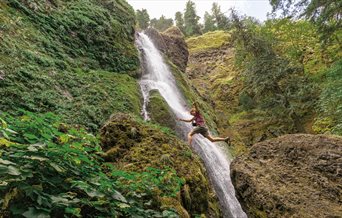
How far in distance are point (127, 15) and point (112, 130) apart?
1910 cm

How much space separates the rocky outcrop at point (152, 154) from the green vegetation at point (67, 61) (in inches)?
143

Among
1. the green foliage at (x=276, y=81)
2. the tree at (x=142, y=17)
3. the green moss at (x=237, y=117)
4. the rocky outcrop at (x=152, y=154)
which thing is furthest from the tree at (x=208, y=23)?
the rocky outcrop at (x=152, y=154)

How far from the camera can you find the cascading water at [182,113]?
13804mm

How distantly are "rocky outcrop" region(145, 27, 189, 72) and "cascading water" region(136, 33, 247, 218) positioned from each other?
36.6 inches

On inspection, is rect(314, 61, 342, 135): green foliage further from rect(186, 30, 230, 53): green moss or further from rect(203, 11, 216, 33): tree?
rect(203, 11, 216, 33): tree

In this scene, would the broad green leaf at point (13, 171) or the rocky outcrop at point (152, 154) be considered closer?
the broad green leaf at point (13, 171)

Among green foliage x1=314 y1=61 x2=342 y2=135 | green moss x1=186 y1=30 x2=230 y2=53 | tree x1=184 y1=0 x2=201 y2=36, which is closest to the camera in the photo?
green foliage x1=314 y1=61 x2=342 y2=135

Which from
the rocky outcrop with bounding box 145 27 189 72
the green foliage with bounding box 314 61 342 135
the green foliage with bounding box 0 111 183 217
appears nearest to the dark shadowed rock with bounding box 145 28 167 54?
the rocky outcrop with bounding box 145 27 189 72

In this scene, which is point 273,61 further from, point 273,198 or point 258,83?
point 273,198

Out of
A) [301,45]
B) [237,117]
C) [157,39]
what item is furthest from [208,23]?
[157,39]

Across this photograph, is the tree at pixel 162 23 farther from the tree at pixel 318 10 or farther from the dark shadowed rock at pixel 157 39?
the tree at pixel 318 10

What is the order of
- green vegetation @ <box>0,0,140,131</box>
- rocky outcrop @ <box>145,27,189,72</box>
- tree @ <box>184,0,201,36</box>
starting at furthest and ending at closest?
tree @ <box>184,0,201,36</box> < rocky outcrop @ <box>145,27,189,72</box> < green vegetation @ <box>0,0,140,131</box>

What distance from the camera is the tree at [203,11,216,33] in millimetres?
73225

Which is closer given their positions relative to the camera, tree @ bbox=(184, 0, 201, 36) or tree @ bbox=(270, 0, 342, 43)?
tree @ bbox=(270, 0, 342, 43)
